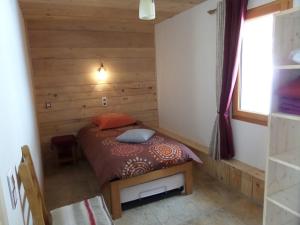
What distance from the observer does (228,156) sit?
289 cm

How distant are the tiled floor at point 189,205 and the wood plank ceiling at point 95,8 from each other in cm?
229

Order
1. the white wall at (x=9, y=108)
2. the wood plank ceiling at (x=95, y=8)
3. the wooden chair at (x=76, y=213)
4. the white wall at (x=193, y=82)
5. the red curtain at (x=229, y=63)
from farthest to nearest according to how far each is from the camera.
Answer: the wood plank ceiling at (x=95, y=8) → the white wall at (x=193, y=82) → the red curtain at (x=229, y=63) → the wooden chair at (x=76, y=213) → the white wall at (x=9, y=108)

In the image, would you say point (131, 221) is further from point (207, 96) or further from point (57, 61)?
point (57, 61)

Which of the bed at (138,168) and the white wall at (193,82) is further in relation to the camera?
the white wall at (193,82)

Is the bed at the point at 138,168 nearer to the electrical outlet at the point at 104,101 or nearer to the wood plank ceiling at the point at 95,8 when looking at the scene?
the electrical outlet at the point at 104,101

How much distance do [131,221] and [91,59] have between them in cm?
268

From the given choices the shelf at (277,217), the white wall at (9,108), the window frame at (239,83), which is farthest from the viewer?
the window frame at (239,83)

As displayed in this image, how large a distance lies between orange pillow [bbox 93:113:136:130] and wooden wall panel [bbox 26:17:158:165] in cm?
29

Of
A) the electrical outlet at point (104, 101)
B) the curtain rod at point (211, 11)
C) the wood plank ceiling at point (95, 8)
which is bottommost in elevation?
the electrical outlet at point (104, 101)

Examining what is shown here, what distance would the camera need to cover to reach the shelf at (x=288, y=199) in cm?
171

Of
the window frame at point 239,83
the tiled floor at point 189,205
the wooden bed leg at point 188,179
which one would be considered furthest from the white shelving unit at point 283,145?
the wooden bed leg at point 188,179

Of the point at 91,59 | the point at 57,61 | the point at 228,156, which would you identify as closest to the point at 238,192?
the point at 228,156

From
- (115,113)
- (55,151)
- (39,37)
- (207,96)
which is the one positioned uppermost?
(39,37)

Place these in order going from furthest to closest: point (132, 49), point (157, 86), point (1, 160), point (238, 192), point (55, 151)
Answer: point (157, 86)
point (132, 49)
point (55, 151)
point (238, 192)
point (1, 160)
